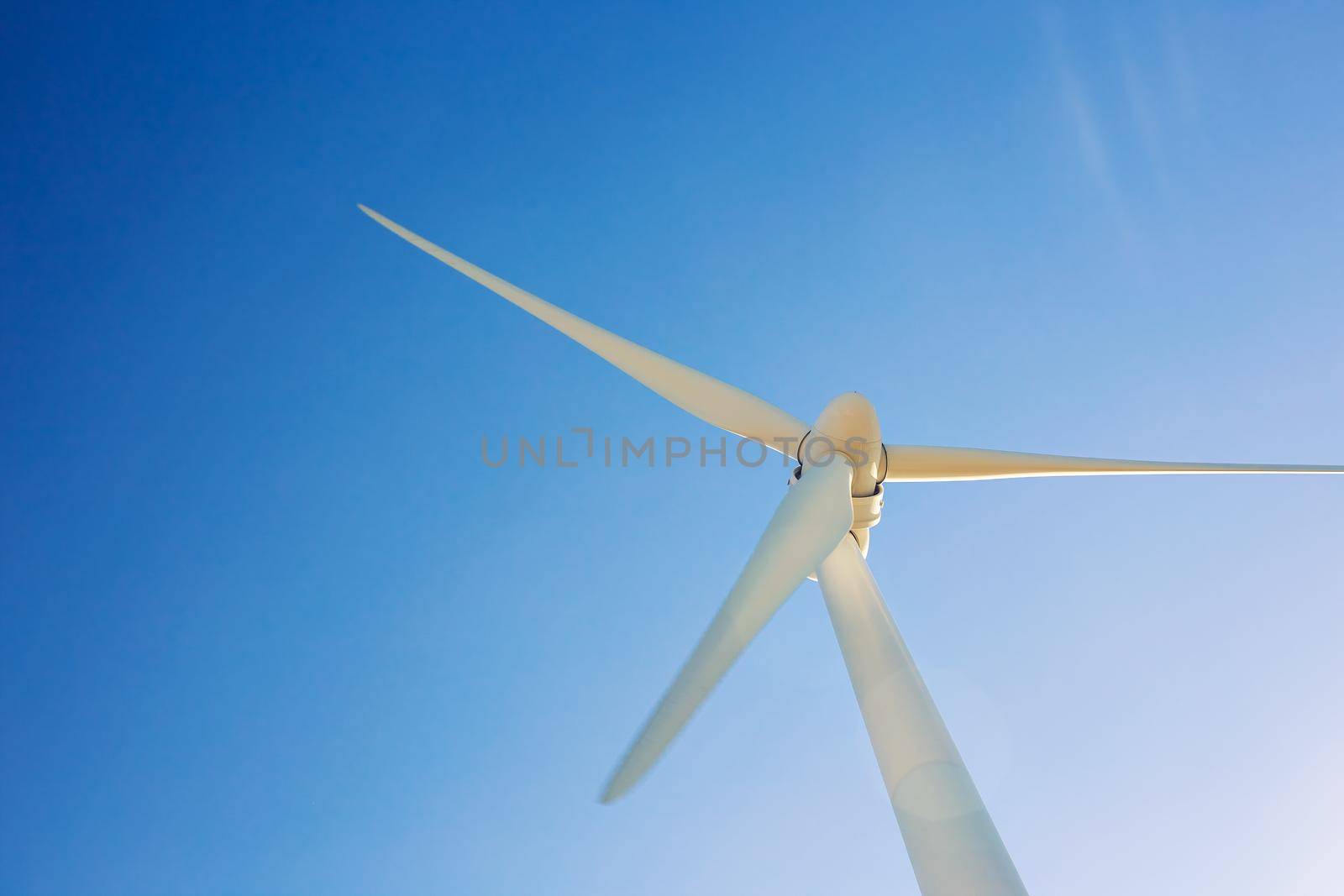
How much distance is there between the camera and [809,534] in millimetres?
9086

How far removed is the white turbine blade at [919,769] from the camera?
624cm

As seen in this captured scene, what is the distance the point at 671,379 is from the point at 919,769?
7402 mm

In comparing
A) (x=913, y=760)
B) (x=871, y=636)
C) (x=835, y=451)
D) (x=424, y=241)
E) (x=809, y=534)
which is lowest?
(x=913, y=760)

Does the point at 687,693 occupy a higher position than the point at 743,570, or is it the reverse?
the point at 743,570

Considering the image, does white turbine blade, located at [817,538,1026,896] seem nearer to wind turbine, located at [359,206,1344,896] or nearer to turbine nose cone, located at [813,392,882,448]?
wind turbine, located at [359,206,1344,896]

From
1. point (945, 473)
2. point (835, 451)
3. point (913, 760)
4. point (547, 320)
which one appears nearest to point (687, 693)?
point (913, 760)

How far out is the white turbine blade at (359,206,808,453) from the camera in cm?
1250

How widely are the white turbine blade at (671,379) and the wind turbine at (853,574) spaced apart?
0.6 inches

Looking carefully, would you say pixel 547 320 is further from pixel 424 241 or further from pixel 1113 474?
pixel 1113 474

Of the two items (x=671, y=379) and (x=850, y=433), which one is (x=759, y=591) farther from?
(x=671, y=379)

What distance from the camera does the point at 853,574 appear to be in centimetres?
1012

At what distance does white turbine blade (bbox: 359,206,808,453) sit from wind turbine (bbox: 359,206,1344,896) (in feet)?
0.05

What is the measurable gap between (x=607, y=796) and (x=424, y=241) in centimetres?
1111

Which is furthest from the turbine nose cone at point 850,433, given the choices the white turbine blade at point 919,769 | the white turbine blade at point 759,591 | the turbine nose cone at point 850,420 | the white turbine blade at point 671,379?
the white turbine blade at point 919,769
